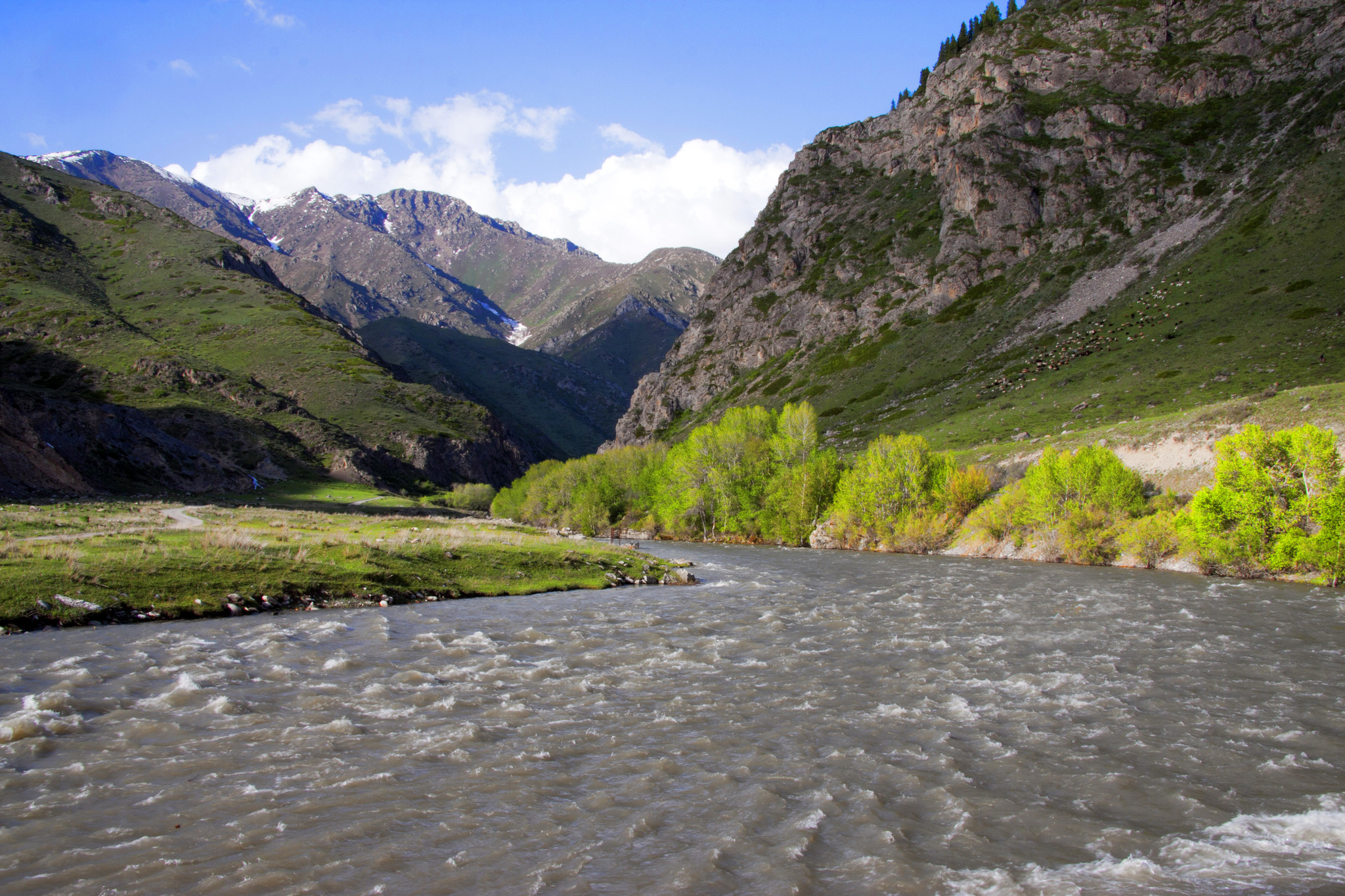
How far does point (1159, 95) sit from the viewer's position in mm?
175625

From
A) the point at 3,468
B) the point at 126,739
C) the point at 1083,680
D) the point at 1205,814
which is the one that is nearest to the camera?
the point at 1205,814

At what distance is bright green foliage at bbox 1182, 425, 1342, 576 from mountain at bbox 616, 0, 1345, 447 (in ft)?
170

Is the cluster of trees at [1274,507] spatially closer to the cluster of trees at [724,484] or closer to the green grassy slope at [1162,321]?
the cluster of trees at [724,484]

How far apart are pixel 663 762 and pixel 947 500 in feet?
198

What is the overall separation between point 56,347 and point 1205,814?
208 metres

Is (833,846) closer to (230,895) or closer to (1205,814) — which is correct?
(1205,814)

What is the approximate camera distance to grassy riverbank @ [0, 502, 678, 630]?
79.6 ft

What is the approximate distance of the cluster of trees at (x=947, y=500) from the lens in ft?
136

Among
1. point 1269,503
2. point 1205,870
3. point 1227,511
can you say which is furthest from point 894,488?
point 1205,870

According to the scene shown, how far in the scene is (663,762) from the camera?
42.2ft

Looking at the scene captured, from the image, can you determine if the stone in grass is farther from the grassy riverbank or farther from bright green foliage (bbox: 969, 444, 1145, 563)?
bright green foliage (bbox: 969, 444, 1145, 563)

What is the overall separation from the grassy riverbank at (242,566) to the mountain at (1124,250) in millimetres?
76754

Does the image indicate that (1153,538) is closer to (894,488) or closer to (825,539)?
(894,488)

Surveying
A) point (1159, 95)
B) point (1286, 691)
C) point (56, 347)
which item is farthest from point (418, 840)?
point (1159, 95)
